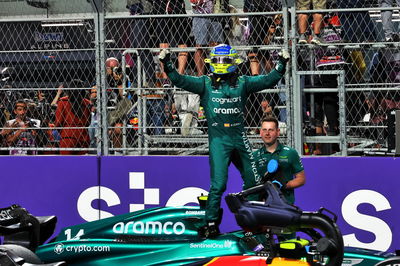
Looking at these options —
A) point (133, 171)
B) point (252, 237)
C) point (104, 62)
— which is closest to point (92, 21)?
point (104, 62)

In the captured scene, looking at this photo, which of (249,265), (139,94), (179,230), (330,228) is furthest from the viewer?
(139,94)

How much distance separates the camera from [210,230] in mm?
6496

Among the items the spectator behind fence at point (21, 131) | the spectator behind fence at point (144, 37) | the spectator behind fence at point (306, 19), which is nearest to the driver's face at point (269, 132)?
the spectator behind fence at point (306, 19)

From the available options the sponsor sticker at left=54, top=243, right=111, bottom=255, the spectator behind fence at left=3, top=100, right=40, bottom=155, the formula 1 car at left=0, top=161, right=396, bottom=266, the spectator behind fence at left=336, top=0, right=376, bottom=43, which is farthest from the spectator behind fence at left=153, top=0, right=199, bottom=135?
the sponsor sticker at left=54, top=243, right=111, bottom=255

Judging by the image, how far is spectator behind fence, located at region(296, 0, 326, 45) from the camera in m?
8.98

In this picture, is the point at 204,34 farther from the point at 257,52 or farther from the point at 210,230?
the point at 210,230

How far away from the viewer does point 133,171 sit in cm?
905

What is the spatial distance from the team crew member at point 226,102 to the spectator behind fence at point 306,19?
1127mm

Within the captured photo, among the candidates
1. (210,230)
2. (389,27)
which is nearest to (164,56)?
(210,230)

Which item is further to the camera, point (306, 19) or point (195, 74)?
point (195, 74)

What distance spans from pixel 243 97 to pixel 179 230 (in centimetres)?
181

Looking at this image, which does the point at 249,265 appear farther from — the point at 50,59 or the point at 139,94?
the point at 50,59

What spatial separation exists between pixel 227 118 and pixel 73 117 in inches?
90.7

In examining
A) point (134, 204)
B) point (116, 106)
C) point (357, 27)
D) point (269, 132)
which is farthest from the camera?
point (116, 106)
